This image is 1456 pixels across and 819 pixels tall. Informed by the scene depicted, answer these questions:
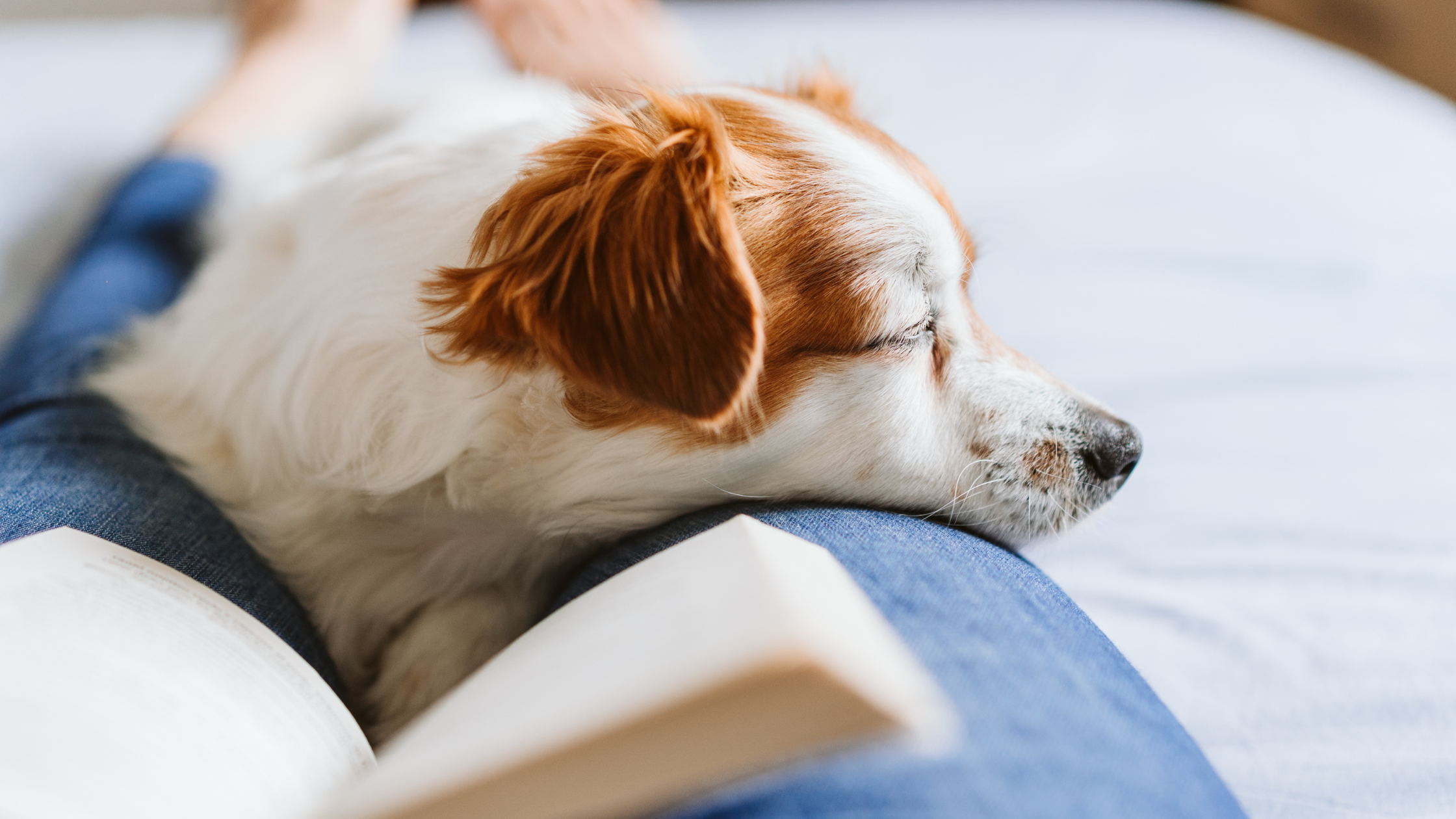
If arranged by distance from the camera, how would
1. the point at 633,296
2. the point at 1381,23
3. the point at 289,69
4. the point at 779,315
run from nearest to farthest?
the point at 633,296 → the point at 779,315 → the point at 289,69 → the point at 1381,23

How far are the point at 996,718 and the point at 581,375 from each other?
41cm

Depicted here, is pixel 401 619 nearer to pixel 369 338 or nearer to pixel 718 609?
pixel 369 338

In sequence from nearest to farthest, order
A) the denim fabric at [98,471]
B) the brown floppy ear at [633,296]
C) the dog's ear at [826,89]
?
the brown floppy ear at [633,296]
the denim fabric at [98,471]
the dog's ear at [826,89]

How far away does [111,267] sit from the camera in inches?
57.7

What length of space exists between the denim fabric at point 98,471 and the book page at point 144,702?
2.8 inches

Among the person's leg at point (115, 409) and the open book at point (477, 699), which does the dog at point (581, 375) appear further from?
the open book at point (477, 699)

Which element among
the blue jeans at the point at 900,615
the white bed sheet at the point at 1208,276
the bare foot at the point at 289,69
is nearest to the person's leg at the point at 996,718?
the blue jeans at the point at 900,615

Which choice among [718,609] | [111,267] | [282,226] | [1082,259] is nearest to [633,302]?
[718,609]

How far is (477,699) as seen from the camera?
651mm

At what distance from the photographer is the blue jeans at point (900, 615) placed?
1.82 feet

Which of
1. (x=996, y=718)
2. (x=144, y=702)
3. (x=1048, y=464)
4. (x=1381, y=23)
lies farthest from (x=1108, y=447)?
(x=1381, y=23)

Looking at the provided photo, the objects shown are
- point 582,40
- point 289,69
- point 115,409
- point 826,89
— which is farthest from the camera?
point 582,40

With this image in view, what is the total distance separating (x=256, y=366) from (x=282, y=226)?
0.73 ft

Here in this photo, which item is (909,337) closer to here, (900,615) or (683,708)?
(900,615)
